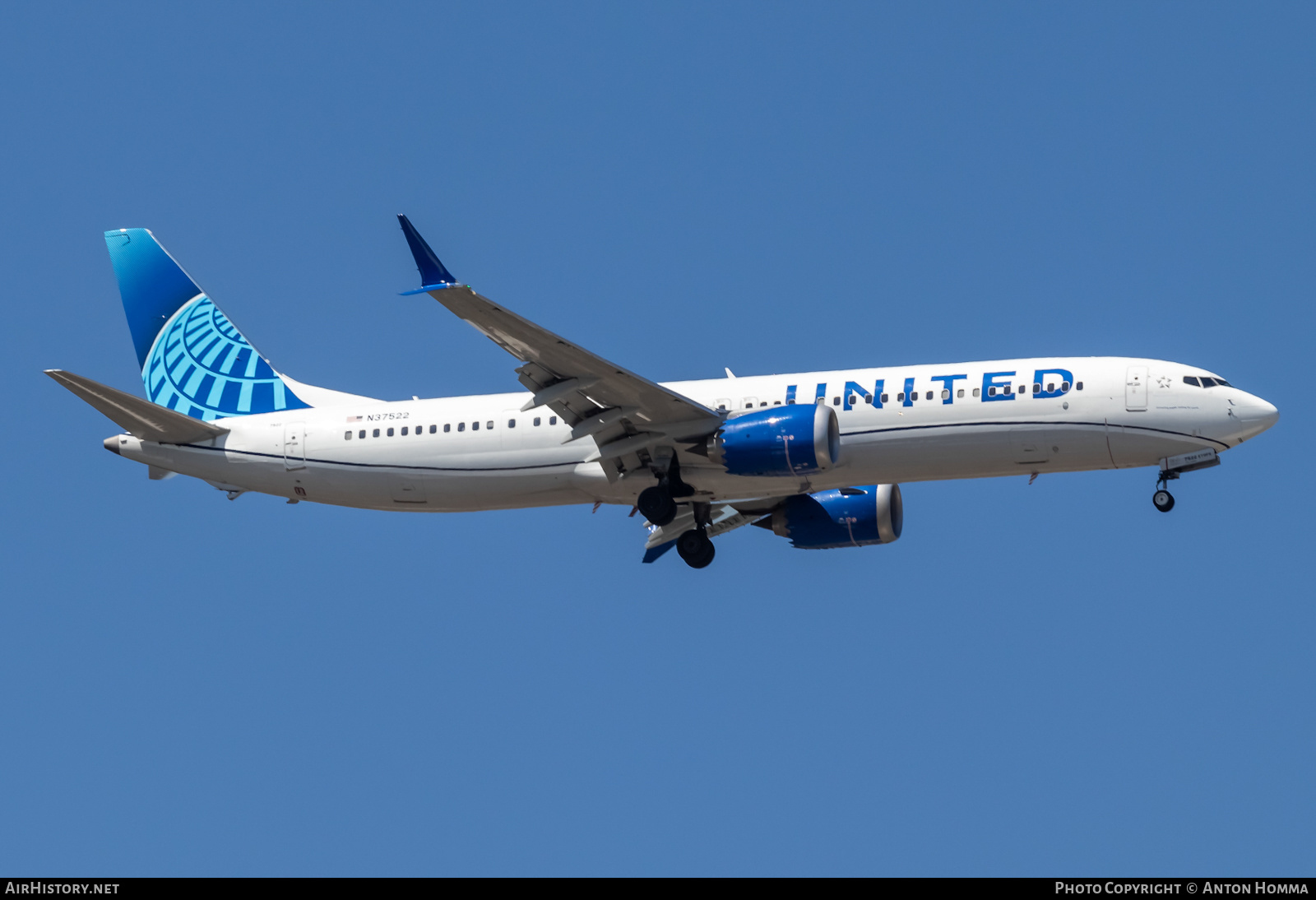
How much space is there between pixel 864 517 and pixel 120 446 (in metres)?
18.5

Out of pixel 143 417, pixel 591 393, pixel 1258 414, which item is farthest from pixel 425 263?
pixel 1258 414

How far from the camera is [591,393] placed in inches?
1469

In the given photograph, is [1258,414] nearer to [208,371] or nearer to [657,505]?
[657,505]

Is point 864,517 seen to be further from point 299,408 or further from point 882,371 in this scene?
point 299,408

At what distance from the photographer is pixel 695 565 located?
4103cm

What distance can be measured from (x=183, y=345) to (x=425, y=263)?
51.7 feet

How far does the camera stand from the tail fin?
43094 millimetres

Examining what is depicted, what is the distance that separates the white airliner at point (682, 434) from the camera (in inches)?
1438

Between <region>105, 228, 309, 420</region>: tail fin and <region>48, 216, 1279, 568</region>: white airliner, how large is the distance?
91 mm

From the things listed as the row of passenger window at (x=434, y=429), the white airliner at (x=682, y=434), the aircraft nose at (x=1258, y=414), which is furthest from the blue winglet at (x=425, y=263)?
the aircraft nose at (x=1258, y=414)

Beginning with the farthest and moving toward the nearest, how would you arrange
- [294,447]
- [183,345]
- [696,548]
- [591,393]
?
[183,345] → [696,548] → [294,447] → [591,393]

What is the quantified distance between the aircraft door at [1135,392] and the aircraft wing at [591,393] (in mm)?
8971
